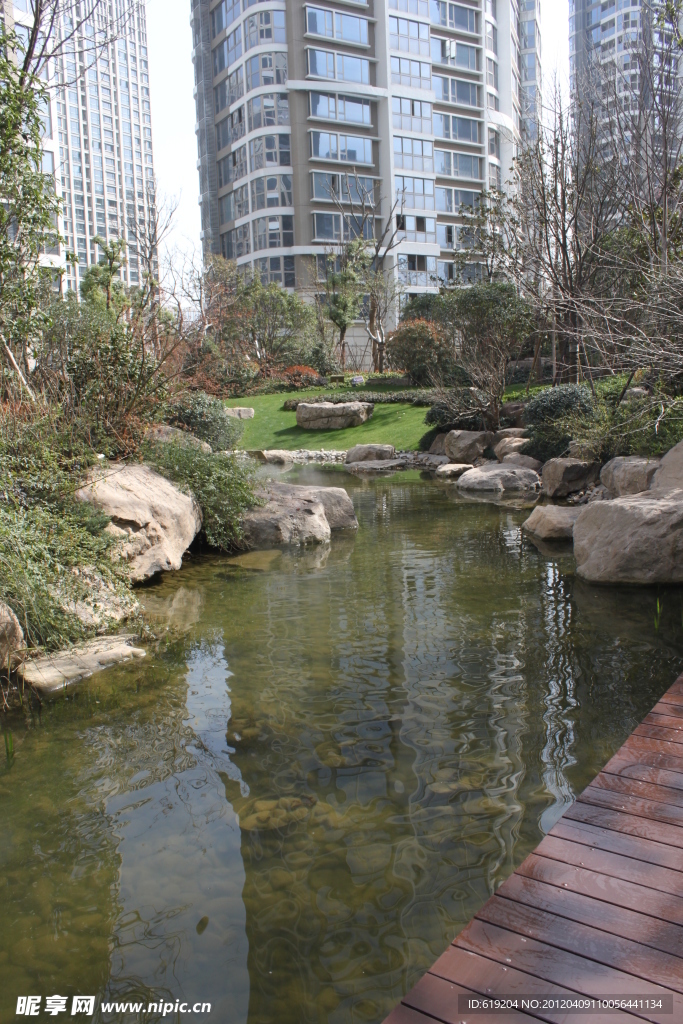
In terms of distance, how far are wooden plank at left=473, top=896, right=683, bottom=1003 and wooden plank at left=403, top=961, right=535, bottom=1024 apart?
0.19 m

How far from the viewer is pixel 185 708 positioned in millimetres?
5289

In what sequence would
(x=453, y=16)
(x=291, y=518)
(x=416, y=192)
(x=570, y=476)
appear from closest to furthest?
(x=291, y=518) < (x=570, y=476) < (x=416, y=192) < (x=453, y=16)

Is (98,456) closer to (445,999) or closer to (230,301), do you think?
(445,999)

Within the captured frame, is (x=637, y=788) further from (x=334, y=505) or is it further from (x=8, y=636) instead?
(x=334, y=505)

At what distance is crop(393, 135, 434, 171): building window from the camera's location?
48344 mm

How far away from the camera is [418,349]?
29.2 meters

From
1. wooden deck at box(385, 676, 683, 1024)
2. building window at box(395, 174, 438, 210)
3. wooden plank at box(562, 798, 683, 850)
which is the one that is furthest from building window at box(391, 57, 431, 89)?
wooden deck at box(385, 676, 683, 1024)

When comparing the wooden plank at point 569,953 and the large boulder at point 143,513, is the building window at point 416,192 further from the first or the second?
the wooden plank at point 569,953

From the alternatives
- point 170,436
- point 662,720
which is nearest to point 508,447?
point 170,436

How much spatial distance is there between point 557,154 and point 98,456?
48.3 ft

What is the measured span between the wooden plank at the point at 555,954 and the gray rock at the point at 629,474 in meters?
8.56

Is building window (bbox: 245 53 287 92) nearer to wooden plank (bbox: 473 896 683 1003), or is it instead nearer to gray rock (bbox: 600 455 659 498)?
gray rock (bbox: 600 455 659 498)

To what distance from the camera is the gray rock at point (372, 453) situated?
70.6ft

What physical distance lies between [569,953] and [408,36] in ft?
184
